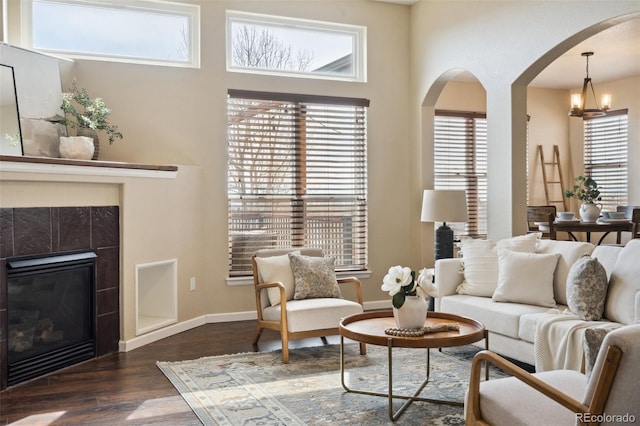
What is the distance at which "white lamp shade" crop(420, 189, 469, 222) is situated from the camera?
557 cm

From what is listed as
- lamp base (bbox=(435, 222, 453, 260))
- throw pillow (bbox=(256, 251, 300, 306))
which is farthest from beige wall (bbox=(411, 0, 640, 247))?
throw pillow (bbox=(256, 251, 300, 306))

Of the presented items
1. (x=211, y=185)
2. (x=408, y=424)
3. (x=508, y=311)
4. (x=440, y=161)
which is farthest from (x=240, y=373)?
(x=440, y=161)

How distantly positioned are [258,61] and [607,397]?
5.13 m

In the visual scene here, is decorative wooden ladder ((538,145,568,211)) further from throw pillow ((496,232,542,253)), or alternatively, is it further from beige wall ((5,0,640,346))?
throw pillow ((496,232,542,253))

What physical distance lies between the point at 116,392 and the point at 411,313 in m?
1.95

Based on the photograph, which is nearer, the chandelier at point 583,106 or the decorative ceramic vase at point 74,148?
the decorative ceramic vase at point 74,148

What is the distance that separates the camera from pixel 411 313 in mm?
3531

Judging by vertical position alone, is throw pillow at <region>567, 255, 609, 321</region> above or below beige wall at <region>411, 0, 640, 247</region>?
below

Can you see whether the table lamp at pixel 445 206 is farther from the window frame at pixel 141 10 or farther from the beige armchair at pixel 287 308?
the window frame at pixel 141 10

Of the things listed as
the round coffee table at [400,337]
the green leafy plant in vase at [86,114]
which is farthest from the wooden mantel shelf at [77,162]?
the round coffee table at [400,337]

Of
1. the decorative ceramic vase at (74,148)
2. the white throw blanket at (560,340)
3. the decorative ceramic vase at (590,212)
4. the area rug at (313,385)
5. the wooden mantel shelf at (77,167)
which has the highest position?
the decorative ceramic vase at (74,148)

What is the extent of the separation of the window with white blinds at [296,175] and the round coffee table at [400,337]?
98.7 inches

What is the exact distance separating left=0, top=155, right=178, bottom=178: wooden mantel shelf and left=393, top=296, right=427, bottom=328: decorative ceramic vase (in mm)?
2569

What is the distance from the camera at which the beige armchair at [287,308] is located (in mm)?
4488
